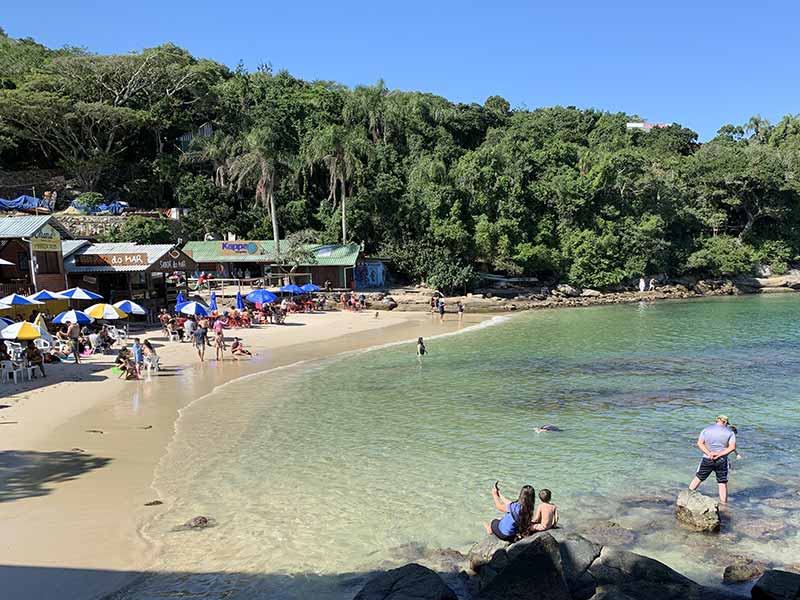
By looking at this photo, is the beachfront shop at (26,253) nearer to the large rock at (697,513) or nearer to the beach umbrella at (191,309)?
the beach umbrella at (191,309)

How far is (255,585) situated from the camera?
7.79 m

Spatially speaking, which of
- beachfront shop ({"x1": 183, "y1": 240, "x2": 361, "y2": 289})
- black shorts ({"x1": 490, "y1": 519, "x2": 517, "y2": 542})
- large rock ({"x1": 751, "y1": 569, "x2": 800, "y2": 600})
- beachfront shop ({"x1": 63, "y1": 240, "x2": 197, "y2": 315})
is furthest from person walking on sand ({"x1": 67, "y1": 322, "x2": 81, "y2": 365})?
beachfront shop ({"x1": 183, "y1": 240, "x2": 361, "y2": 289})

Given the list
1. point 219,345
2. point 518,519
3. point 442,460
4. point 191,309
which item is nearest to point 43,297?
point 191,309

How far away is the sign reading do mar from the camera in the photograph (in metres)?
31.1

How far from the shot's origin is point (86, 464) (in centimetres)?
1199

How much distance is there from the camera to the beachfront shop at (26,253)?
2695 centimetres

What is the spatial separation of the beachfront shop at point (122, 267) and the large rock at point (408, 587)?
27997 mm

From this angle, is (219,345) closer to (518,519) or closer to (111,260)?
(111,260)

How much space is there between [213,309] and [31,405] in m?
17.3

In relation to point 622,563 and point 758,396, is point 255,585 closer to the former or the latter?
point 622,563

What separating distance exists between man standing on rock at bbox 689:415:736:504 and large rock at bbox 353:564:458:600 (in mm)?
6142

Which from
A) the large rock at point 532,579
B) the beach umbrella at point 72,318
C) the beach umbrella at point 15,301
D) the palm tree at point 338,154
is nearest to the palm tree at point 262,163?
the palm tree at point 338,154

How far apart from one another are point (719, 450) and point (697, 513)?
1454mm

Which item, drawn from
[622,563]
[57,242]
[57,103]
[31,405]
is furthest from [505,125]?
[622,563]
